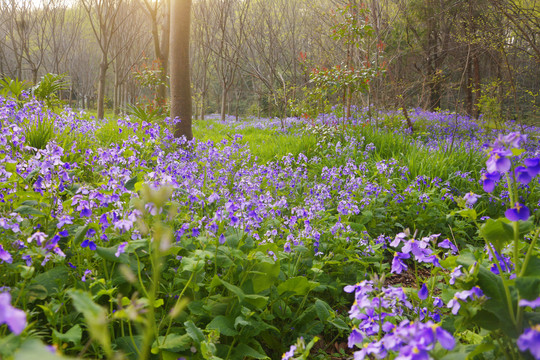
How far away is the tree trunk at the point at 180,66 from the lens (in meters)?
5.43

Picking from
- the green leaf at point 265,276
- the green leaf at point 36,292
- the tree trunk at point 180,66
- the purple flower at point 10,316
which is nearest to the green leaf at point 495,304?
the green leaf at point 265,276

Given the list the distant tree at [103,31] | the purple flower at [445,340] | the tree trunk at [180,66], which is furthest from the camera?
the distant tree at [103,31]

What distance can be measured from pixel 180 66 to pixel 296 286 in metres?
4.64

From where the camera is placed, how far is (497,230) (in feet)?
3.76

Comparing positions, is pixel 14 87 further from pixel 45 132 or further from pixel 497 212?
pixel 497 212

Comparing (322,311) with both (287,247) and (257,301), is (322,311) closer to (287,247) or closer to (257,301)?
(257,301)

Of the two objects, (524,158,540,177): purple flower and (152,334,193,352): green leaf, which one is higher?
(524,158,540,177): purple flower

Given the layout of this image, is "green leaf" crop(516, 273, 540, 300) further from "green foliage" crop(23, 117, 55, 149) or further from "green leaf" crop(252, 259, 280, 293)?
"green foliage" crop(23, 117, 55, 149)

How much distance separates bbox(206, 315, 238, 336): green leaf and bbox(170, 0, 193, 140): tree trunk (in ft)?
14.1

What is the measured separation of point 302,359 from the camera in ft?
3.74

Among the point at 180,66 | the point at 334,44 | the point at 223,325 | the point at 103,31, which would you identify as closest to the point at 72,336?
the point at 223,325

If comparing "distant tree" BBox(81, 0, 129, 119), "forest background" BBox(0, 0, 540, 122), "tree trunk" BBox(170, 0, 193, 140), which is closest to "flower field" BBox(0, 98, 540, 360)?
"tree trunk" BBox(170, 0, 193, 140)

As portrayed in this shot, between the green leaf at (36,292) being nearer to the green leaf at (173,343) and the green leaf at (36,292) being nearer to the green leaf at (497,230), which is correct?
the green leaf at (173,343)

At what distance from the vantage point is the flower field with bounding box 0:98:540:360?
0.99 m
